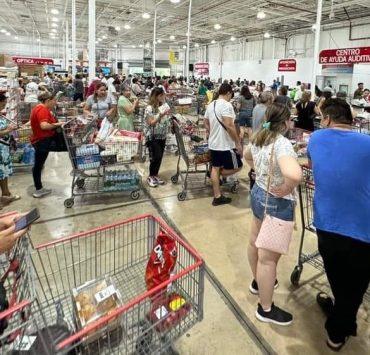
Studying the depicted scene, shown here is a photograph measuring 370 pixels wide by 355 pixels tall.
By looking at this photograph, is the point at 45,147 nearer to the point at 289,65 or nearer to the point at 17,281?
the point at 17,281

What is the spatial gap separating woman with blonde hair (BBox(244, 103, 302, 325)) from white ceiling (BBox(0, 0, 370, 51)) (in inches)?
537

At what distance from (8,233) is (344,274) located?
1.76 m

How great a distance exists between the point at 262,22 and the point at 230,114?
1688cm

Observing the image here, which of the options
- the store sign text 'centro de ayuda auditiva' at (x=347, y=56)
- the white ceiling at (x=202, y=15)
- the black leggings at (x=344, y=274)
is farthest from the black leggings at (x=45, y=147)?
the white ceiling at (x=202, y=15)

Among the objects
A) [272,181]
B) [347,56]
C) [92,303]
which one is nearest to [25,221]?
[92,303]

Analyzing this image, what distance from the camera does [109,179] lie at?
4559mm

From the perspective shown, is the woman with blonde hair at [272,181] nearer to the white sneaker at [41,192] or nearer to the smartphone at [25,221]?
the smartphone at [25,221]

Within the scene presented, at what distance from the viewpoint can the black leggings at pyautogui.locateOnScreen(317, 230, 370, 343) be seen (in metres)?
1.85

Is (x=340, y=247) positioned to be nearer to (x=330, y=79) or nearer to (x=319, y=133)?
(x=319, y=133)

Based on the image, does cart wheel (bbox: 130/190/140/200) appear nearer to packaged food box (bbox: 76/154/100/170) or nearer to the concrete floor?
the concrete floor

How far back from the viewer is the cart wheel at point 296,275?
8.84 ft

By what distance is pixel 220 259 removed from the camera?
3133 mm

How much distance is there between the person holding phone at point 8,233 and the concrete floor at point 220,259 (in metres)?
1.30

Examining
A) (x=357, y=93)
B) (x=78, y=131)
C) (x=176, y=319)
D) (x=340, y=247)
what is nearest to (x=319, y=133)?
(x=340, y=247)
